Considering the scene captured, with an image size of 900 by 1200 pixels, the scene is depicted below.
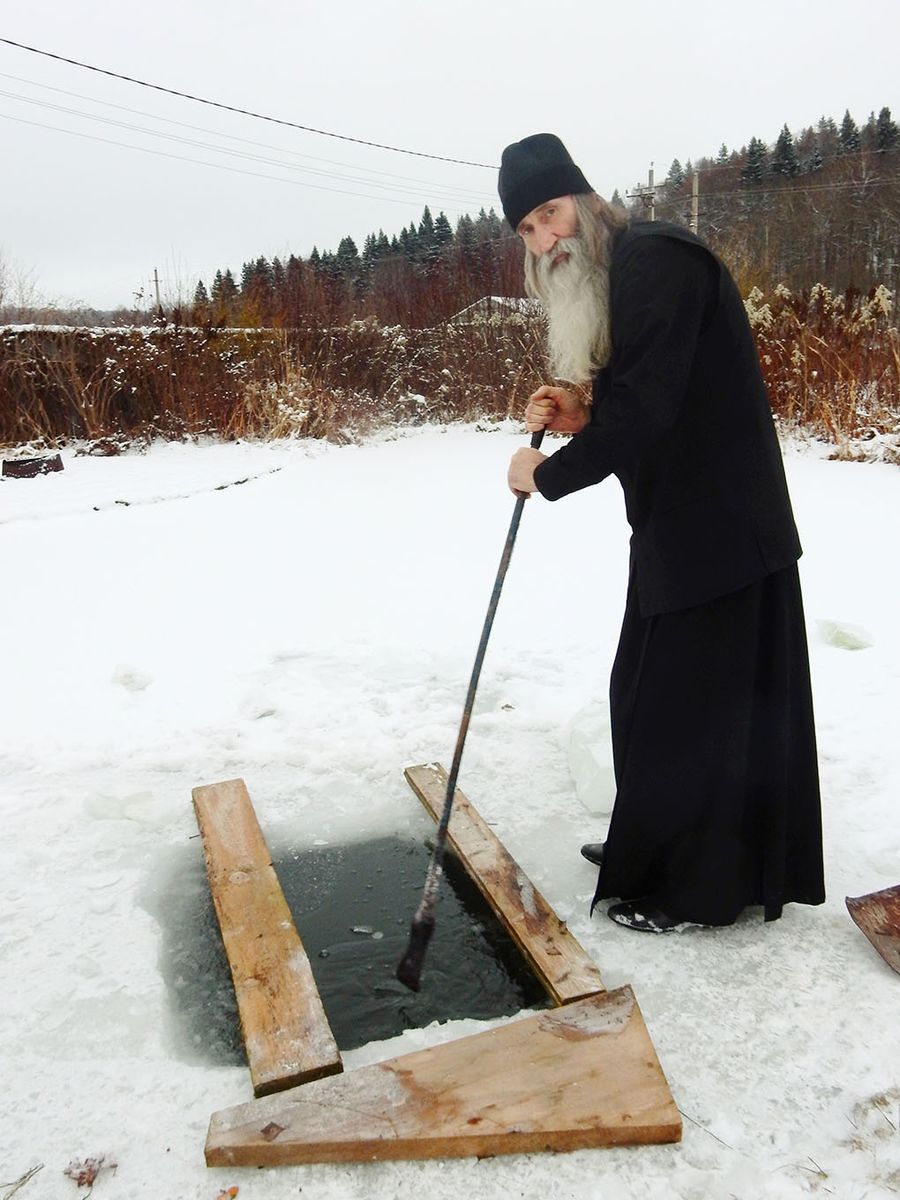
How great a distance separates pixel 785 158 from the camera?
5453 centimetres

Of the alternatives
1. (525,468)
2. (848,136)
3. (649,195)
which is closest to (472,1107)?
(525,468)

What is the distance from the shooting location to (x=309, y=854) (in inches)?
104

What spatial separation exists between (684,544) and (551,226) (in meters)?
0.80

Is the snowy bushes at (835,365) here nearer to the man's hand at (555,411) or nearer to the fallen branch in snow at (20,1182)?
the man's hand at (555,411)

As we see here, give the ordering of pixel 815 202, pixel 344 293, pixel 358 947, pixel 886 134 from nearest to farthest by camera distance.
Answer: pixel 358 947
pixel 344 293
pixel 815 202
pixel 886 134

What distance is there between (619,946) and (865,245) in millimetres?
49982

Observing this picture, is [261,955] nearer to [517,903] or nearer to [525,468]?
[517,903]

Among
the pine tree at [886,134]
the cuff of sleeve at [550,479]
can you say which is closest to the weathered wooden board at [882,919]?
the cuff of sleeve at [550,479]

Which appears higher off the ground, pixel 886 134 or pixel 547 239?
pixel 886 134

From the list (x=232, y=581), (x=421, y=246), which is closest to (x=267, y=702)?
(x=232, y=581)

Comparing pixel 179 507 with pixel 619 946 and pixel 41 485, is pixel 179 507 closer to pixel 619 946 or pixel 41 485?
pixel 41 485

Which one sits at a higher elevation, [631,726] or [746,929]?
[631,726]

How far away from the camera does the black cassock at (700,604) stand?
1.83 meters

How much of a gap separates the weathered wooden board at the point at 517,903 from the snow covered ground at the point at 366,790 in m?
0.11
